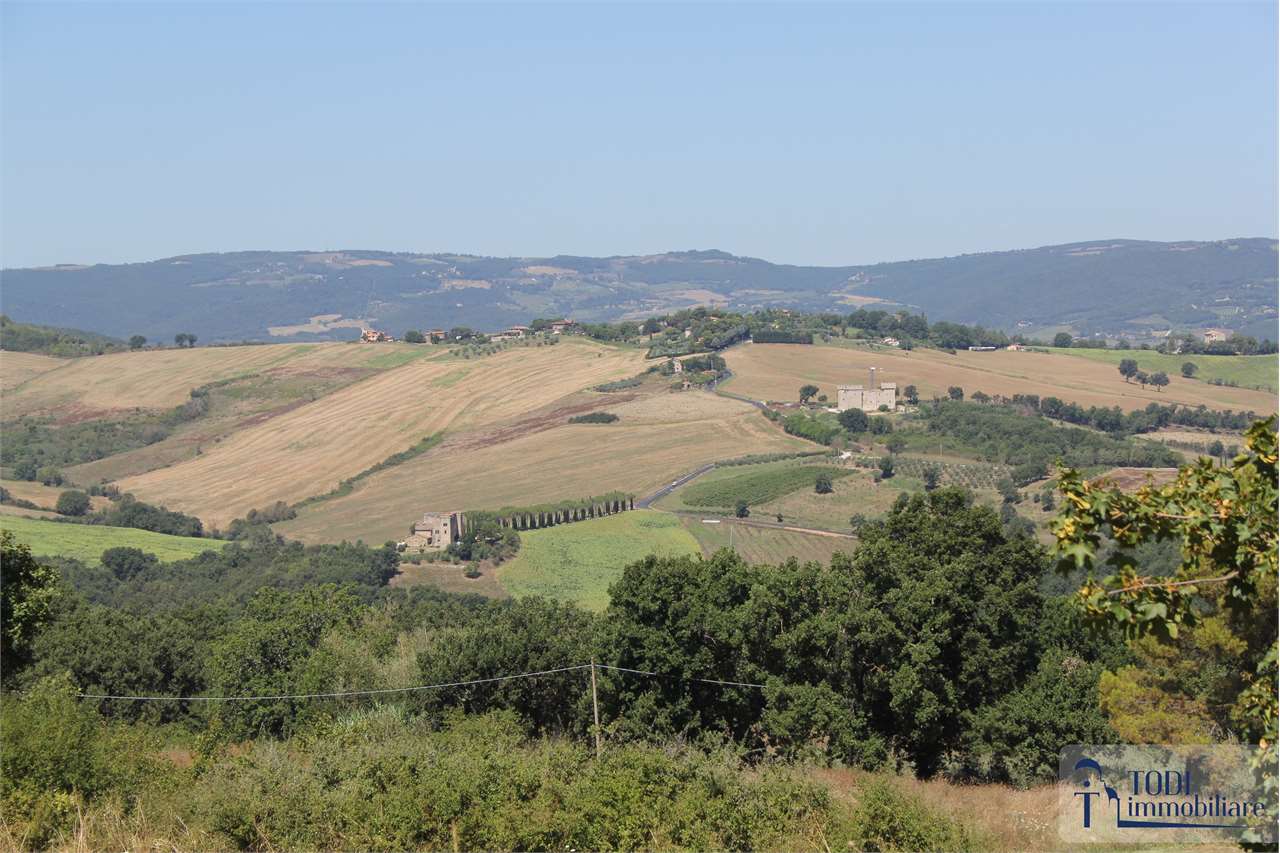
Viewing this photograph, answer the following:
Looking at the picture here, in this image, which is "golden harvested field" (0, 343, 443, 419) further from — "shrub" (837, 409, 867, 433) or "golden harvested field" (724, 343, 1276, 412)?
"shrub" (837, 409, 867, 433)

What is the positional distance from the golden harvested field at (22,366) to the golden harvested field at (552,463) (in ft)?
192

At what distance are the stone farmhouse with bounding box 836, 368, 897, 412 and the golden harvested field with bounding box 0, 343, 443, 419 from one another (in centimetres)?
5439

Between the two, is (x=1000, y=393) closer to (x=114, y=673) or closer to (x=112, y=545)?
(x=112, y=545)

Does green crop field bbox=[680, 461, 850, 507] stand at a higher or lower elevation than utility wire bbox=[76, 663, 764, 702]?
lower

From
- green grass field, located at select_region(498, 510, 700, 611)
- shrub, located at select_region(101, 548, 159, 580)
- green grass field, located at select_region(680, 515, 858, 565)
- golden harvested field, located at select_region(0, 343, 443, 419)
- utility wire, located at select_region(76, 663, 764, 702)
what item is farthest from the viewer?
golden harvested field, located at select_region(0, 343, 443, 419)

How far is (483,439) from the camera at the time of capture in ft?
329

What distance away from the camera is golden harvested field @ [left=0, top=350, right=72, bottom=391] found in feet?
431

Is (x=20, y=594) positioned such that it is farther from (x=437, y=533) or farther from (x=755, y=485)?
(x=755, y=485)

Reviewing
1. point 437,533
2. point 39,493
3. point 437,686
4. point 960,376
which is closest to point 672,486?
point 437,533

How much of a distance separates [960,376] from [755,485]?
142ft

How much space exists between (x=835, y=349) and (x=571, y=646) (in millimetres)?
99220

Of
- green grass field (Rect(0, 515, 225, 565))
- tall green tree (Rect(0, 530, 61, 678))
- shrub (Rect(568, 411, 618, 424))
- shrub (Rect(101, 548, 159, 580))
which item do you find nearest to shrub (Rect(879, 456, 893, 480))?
shrub (Rect(568, 411, 618, 424))

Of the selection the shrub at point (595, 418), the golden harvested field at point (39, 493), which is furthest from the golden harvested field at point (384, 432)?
the shrub at point (595, 418)

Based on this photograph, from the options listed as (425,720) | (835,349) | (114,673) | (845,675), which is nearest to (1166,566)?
(845,675)
